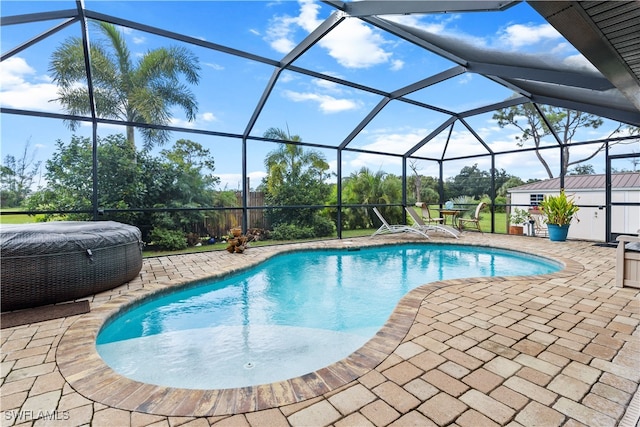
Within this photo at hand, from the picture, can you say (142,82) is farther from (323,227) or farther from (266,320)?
(266,320)

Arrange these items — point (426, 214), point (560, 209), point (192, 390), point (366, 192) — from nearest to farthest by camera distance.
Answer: point (192, 390), point (560, 209), point (426, 214), point (366, 192)

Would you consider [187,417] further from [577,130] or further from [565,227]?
[577,130]

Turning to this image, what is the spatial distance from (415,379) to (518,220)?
9774 millimetres

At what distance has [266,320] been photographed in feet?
12.1

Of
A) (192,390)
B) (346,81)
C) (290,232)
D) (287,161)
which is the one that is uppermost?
(346,81)

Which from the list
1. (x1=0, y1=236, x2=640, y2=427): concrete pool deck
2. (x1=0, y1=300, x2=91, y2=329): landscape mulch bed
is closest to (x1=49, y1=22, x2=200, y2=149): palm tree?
(x1=0, y1=300, x2=91, y2=329): landscape mulch bed

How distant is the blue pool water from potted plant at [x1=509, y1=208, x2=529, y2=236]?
3796mm

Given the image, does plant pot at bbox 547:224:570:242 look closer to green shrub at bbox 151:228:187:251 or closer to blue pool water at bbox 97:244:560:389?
blue pool water at bbox 97:244:560:389

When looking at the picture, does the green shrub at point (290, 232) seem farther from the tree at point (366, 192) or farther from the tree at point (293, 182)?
the tree at point (366, 192)

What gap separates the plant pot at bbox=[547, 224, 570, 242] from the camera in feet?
25.7

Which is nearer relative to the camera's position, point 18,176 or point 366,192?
point 18,176

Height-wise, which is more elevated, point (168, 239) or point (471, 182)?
point (471, 182)

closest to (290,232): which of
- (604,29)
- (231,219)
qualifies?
(231,219)

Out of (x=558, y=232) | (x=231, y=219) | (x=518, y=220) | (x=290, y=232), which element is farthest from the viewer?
(x=290, y=232)
